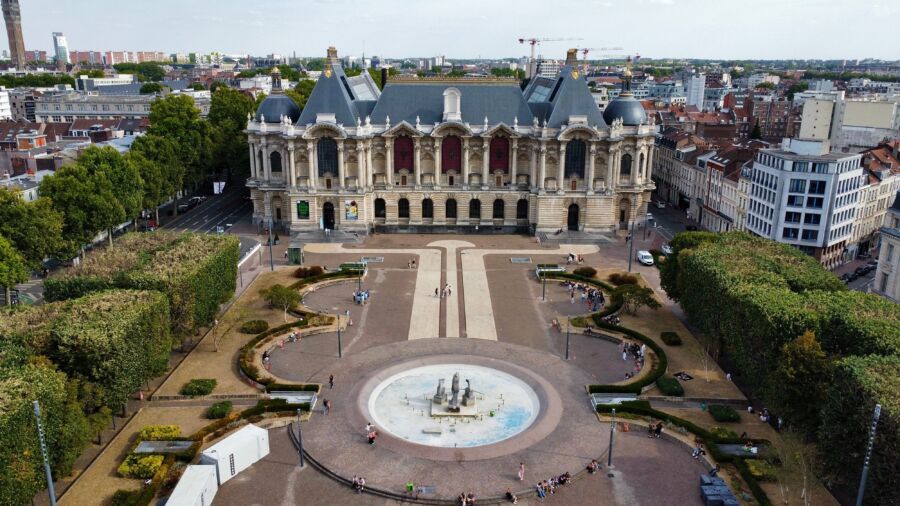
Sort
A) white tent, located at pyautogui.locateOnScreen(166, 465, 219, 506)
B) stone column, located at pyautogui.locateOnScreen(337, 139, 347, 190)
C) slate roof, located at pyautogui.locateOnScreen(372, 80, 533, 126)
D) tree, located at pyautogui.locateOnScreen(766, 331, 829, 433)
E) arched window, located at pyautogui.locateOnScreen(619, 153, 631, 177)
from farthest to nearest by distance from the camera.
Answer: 1. slate roof, located at pyautogui.locateOnScreen(372, 80, 533, 126)
2. arched window, located at pyautogui.locateOnScreen(619, 153, 631, 177)
3. stone column, located at pyautogui.locateOnScreen(337, 139, 347, 190)
4. tree, located at pyautogui.locateOnScreen(766, 331, 829, 433)
5. white tent, located at pyautogui.locateOnScreen(166, 465, 219, 506)

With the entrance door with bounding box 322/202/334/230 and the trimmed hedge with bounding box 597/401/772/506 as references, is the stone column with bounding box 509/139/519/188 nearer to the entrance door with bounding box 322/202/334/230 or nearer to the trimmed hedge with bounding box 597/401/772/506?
the entrance door with bounding box 322/202/334/230

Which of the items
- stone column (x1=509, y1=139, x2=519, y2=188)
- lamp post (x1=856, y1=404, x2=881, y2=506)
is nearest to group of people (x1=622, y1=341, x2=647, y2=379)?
lamp post (x1=856, y1=404, x2=881, y2=506)

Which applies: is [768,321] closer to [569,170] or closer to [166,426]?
[166,426]

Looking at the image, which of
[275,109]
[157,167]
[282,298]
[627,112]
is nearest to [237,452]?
[282,298]

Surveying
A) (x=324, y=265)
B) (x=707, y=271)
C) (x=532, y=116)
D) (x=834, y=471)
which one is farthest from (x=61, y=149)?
(x=834, y=471)

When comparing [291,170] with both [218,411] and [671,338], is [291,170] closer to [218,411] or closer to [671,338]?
[218,411]

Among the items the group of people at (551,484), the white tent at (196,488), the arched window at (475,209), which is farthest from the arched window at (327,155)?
the group of people at (551,484)
